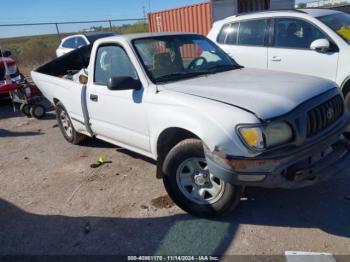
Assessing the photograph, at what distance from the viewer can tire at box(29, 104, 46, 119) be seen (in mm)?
8477

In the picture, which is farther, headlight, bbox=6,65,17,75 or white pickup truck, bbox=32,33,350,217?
headlight, bbox=6,65,17,75

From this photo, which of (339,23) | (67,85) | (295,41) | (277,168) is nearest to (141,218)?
(277,168)

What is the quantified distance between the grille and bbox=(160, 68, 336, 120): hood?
0.43ft

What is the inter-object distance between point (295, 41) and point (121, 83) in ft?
12.3

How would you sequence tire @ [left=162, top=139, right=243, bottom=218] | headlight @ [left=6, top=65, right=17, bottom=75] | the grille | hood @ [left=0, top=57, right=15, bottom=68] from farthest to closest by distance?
1. headlight @ [left=6, top=65, right=17, bottom=75]
2. hood @ [left=0, top=57, right=15, bottom=68]
3. tire @ [left=162, top=139, right=243, bottom=218]
4. the grille

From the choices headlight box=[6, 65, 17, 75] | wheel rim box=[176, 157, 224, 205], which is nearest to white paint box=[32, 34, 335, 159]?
wheel rim box=[176, 157, 224, 205]

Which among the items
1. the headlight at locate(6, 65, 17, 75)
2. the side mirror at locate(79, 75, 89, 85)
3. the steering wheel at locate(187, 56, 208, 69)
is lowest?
the headlight at locate(6, 65, 17, 75)

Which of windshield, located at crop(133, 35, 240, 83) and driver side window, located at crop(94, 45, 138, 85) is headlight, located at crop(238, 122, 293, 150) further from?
driver side window, located at crop(94, 45, 138, 85)

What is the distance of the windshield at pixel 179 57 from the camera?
13.4 ft

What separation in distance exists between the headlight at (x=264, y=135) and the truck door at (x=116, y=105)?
1.33 m

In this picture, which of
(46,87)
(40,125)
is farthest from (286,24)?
(40,125)

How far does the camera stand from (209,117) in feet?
10.2

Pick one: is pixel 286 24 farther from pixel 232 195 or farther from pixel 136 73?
pixel 232 195

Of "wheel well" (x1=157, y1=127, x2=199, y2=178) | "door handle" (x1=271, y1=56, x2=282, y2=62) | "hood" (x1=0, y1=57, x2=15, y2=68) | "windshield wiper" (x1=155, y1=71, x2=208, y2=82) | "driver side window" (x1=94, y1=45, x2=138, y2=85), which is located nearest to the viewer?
"wheel well" (x1=157, y1=127, x2=199, y2=178)
